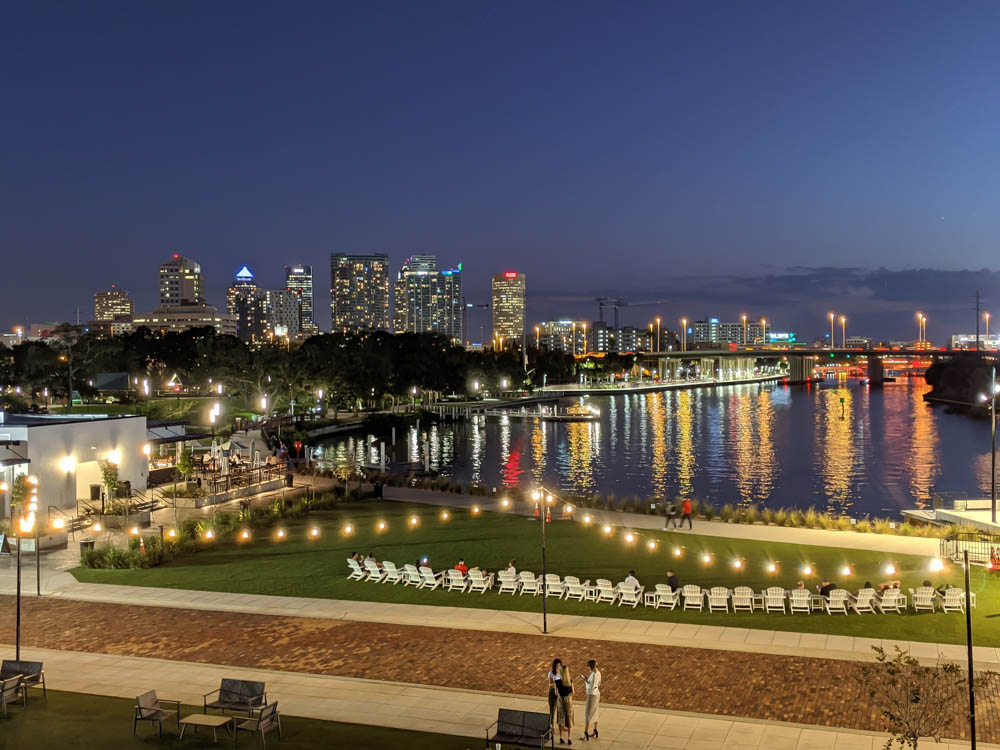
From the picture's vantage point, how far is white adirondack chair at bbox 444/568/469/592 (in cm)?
2223

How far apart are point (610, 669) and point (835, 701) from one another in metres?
3.95

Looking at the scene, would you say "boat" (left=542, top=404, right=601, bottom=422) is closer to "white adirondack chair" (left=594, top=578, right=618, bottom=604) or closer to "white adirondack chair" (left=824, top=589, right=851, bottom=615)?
"white adirondack chair" (left=594, top=578, right=618, bottom=604)

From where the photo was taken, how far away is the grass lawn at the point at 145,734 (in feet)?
41.7

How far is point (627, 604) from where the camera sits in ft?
67.6

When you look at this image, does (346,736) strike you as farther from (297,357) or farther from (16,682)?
(297,357)

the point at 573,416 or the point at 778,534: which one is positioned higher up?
the point at 778,534

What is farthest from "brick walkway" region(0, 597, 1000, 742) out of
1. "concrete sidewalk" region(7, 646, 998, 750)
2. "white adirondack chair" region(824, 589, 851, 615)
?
"white adirondack chair" region(824, 589, 851, 615)

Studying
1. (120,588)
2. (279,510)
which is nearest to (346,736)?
(120,588)

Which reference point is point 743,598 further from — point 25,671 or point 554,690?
point 25,671

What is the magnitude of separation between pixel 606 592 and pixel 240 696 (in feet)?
32.7

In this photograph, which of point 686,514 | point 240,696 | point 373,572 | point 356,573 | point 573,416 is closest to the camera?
point 240,696

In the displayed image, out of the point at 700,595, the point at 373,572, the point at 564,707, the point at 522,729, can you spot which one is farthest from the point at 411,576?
the point at 522,729

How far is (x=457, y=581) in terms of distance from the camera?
878 inches

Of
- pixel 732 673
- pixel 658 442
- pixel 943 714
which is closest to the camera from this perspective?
pixel 943 714
